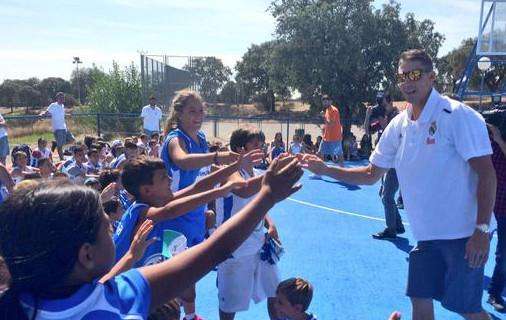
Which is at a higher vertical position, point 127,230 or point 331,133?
point 127,230

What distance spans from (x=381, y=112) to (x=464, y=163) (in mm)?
6699

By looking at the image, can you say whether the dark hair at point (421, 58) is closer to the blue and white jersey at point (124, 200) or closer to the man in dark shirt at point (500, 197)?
the man in dark shirt at point (500, 197)

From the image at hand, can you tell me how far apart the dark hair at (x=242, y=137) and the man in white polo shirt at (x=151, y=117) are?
39.5ft

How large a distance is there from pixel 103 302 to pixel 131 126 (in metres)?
20.3

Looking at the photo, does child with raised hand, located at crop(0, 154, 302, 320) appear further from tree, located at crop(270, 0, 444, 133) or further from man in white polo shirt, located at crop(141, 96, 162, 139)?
tree, located at crop(270, 0, 444, 133)

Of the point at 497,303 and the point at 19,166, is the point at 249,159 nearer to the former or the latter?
the point at 497,303

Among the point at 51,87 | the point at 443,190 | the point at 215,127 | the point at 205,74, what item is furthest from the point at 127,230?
the point at 51,87

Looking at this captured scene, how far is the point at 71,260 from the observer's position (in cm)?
136

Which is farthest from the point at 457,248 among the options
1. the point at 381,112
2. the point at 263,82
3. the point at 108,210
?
the point at 263,82

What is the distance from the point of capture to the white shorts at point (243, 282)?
3645 millimetres

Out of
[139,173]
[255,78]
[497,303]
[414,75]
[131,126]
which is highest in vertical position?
[255,78]

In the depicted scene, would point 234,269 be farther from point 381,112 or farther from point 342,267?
point 381,112

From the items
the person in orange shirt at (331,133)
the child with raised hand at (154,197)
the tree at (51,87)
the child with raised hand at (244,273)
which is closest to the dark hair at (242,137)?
the child with raised hand at (244,273)

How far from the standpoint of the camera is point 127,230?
2906 mm
